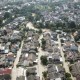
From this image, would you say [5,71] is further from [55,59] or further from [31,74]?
[55,59]

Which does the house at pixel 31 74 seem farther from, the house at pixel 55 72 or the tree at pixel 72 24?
the tree at pixel 72 24

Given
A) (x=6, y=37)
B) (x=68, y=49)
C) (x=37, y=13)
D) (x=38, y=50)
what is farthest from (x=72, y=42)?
(x=37, y=13)

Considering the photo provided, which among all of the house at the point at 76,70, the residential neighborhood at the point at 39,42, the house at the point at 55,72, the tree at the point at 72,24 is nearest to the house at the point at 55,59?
the residential neighborhood at the point at 39,42

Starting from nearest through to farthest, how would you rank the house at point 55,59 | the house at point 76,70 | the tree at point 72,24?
the house at point 76,70 < the house at point 55,59 < the tree at point 72,24

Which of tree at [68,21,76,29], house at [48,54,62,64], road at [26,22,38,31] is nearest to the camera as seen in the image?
house at [48,54,62,64]

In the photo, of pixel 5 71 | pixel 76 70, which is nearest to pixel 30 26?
pixel 5 71

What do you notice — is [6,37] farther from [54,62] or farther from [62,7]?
[62,7]

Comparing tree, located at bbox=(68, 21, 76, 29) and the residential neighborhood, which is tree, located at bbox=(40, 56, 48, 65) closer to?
the residential neighborhood

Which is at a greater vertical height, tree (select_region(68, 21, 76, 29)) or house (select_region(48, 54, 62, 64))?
house (select_region(48, 54, 62, 64))

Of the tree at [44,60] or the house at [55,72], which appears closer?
the house at [55,72]

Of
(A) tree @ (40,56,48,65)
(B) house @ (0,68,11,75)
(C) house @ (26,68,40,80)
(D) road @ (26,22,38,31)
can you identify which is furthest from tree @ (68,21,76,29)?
(B) house @ (0,68,11,75)

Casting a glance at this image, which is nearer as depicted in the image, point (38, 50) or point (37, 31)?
point (38, 50)
